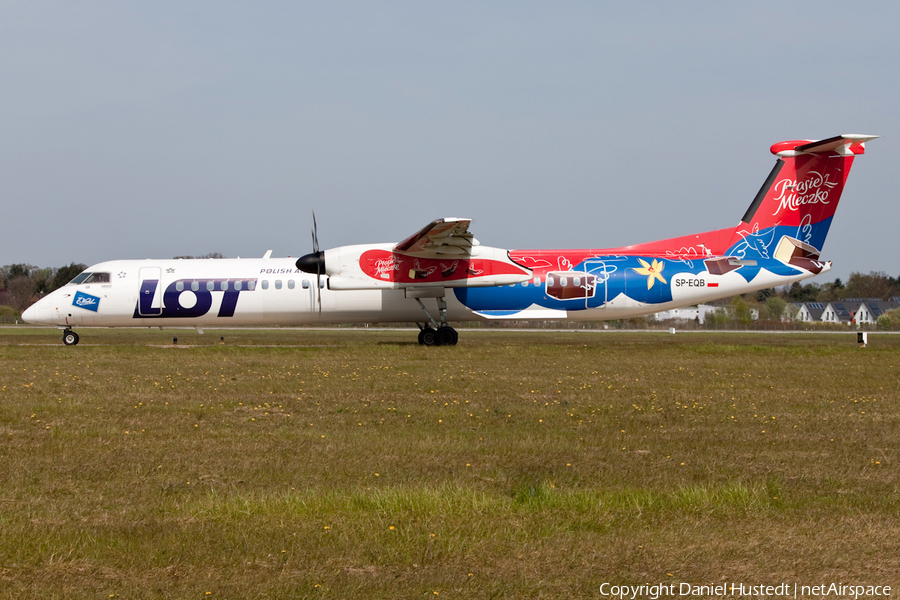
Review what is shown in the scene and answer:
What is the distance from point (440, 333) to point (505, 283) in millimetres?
2732

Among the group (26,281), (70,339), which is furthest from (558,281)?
(26,281)

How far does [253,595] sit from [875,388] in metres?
13.7

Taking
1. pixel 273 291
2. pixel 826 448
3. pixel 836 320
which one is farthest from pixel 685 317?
pixel 826 448

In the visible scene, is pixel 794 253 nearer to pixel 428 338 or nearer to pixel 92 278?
pixel 428 338

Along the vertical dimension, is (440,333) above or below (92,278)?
below

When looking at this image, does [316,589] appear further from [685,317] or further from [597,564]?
[685,317]

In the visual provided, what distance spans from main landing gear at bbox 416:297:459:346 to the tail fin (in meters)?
9.90

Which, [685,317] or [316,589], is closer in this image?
[316,589]

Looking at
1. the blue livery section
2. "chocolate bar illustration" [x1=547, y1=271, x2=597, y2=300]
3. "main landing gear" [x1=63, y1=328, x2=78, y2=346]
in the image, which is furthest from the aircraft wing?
"main landing gear" [x1=63, y1=328, x2=78, y2=346]

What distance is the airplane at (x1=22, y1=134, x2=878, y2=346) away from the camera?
84.7ft

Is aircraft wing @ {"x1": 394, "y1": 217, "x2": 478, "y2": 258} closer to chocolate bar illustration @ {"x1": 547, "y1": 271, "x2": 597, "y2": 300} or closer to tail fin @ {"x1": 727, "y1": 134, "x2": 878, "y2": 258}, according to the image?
chocolate bar illustration @ {"x1": 547, "y1": 271, "x2": 597, "y2": 300}

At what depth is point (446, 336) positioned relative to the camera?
25.8m

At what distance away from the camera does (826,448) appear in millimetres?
8930

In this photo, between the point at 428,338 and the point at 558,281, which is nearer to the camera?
the point at 558,281
